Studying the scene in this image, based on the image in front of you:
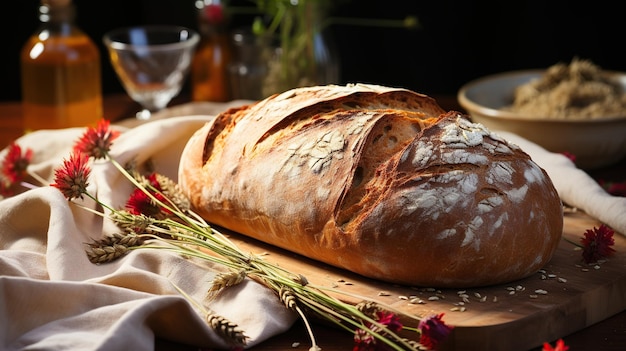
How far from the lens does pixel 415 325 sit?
1319mm

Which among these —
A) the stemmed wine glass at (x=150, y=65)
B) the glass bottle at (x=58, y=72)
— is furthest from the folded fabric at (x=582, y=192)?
the glass bottle at (x=58, y=72)

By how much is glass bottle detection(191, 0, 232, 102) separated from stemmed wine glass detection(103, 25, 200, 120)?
0.08m

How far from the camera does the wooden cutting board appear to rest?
1295 millimetres

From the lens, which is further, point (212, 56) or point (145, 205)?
point (212, 56)

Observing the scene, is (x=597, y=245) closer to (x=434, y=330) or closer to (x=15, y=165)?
(x=434, y=330)

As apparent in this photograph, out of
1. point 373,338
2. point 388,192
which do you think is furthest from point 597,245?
point 373,338

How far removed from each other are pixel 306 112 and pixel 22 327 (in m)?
0.66

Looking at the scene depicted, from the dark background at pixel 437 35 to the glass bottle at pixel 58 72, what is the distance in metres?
1.30

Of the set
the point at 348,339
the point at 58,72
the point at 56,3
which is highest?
the point at 56,3

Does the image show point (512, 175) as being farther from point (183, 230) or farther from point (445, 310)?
point (183, 230)

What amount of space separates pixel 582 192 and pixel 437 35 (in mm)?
2085

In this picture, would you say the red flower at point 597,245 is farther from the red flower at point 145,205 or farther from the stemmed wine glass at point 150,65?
the stemmed wine glass at point 150,65

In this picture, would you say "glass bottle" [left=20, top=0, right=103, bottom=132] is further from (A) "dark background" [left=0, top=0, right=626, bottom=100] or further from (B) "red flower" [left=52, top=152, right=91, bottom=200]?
(A) "dark background" [left=0, top=0, right=626, bottom=100]

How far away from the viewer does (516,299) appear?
139 cm
